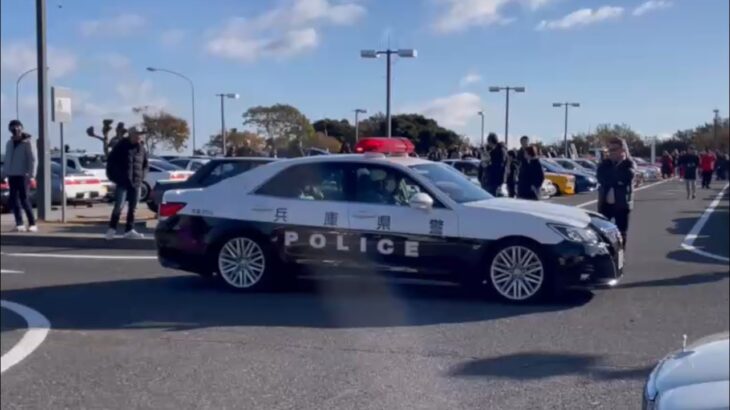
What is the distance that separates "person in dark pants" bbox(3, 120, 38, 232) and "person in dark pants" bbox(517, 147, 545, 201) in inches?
336

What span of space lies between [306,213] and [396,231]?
930 mm

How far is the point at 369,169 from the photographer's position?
9.32 meters

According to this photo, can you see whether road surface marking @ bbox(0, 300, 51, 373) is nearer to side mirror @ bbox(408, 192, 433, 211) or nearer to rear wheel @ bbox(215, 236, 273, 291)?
rear wheel @ bbox(215, 236, 273, 291)

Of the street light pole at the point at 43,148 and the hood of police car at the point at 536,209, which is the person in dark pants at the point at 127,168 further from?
the hood of police car at the point at 536,209

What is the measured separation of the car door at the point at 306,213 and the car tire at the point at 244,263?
0.20 m

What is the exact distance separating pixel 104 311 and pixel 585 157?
4.61 m

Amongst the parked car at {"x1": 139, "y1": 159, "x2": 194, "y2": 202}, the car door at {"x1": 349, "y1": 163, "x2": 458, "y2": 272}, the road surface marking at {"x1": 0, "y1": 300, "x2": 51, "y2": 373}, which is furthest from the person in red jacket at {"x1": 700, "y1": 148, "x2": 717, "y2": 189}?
the road surface marking at {"x1": 0, "y1": 300, "x2": 51, "y2": 373}

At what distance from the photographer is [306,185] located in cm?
1011

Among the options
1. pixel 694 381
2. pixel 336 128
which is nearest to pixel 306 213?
pixel 336 128

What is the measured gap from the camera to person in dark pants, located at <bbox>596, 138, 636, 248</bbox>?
35.4ft

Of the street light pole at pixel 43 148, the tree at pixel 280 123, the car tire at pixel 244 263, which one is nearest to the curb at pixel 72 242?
the street light pole at pixel 43 148

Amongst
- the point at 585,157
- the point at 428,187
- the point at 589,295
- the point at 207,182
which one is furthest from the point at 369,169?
the point at 207,182

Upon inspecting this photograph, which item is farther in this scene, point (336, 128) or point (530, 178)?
point (530, 178)

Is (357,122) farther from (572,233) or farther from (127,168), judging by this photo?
(127,168)
